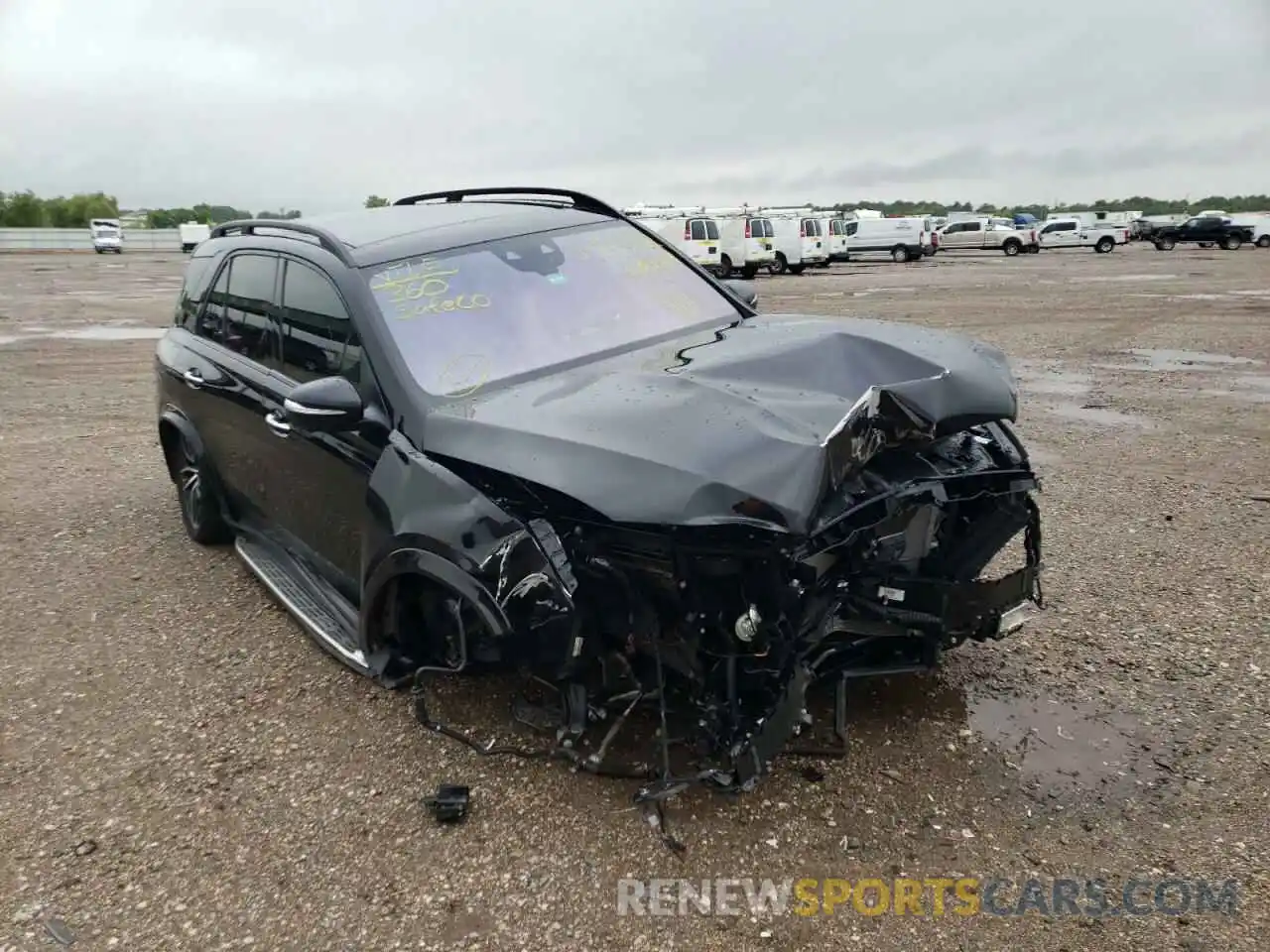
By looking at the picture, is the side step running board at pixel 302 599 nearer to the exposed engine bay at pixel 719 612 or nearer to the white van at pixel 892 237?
the exposed engine bay at pixel 719 612

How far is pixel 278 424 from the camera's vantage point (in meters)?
3.89

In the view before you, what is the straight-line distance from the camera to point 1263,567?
4586 mm

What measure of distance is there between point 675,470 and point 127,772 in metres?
2.33

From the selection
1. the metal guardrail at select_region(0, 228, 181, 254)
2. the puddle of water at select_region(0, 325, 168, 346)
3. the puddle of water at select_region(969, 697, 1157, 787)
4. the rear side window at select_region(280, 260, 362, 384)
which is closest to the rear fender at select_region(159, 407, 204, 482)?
the rear side window at select_region(280, 260, 362, 384)

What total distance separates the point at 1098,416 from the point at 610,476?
6977 millimetres

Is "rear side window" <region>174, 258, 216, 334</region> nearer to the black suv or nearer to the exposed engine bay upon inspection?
the black suv

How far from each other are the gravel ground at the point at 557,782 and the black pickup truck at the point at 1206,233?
43.1m

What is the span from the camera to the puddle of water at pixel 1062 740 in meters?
3.08

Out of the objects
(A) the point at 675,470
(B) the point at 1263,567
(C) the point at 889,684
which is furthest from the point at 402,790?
(B) the point at 1263,567

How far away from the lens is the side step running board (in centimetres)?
355

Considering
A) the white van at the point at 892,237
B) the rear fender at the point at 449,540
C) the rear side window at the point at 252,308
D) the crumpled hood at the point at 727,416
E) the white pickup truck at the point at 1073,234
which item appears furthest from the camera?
the white pickup truck at the point at 1073,234

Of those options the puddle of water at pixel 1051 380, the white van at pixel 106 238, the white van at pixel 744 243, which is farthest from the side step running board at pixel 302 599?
the white van at pixel 106 238

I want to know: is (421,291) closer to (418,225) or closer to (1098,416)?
(418,225)

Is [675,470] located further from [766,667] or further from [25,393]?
[25,393]
